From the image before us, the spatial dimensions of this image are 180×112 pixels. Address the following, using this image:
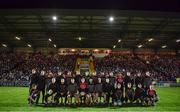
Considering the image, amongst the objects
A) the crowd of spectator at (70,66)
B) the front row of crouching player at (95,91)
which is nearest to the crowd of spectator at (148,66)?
the crowd of spectator at (70,66)

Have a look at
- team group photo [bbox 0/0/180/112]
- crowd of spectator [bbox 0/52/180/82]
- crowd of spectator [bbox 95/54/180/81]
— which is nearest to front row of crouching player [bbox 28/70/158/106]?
team group photo [bbox 0/0/180/112]

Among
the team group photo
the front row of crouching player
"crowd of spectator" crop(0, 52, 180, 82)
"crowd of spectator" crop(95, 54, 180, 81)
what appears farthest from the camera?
"crowd of spectator" crop(95, 54, 180, 81)

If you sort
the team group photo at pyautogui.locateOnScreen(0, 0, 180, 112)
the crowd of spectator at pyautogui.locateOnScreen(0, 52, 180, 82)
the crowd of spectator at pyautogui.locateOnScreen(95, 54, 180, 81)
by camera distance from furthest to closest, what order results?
1. the crowd of spectator at pyautogui.locateOnScreen(95, 54, 180, 81)
2. the crowd of spectator at pyautogui.locateOnScreen(0, 52, 180, 82)
3. the team group photo at pyautogui.locateOnScreen(0, 0, 180, 112)

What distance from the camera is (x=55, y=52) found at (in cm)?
6169

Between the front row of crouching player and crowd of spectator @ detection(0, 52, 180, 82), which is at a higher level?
crowd of spectator @ detection(0, 52, 180, 82)

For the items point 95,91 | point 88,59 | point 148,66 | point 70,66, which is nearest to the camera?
point 95,91

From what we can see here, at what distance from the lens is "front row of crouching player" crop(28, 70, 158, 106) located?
16.8 m

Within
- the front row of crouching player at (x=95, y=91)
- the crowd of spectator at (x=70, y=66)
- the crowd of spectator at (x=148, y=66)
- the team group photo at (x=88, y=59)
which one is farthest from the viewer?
the crowd of spectator at (x=148, y=66)

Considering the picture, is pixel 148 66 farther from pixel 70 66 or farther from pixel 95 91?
pixel 95 91

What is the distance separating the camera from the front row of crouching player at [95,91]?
55.0ft

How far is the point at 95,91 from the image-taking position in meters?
17.0

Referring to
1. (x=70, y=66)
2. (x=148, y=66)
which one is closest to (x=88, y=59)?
(x=70, y=66)

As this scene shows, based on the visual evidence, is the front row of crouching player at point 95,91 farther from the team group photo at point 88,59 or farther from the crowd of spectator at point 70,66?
the crowd of spectator at point 70,66

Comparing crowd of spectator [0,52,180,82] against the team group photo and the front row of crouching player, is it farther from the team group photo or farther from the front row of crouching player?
the front row of crouching player
